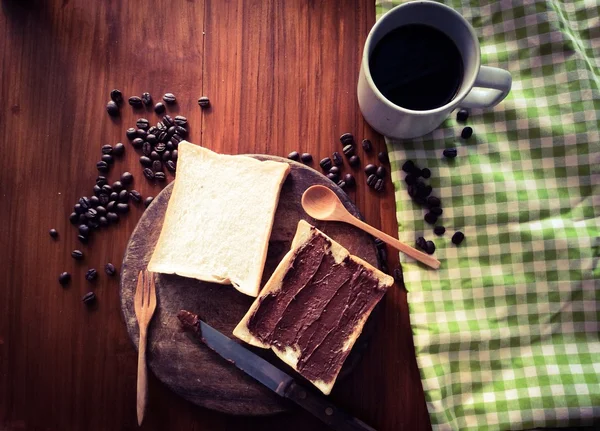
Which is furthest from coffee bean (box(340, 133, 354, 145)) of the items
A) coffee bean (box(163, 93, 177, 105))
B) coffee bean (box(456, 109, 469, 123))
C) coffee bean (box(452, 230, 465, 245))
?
coffee bean (box(163, 93, 177, 105))

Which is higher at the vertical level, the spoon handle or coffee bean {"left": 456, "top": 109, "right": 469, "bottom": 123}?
coffee bean {"left": 456, "top": 109, "right": 469, "bottom": 123}

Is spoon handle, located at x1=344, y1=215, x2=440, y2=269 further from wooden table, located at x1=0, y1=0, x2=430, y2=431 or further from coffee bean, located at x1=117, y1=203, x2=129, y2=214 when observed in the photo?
coffee bean, located at x1=117, y1=203, x2=129, y2=214

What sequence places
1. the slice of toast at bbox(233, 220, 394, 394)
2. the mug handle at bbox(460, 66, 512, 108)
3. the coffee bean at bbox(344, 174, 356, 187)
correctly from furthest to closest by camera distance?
the coffee bean at bbox(344, 174, 356, 187) < the slice of toast at bbox(233, 220, 394, 394) < the mug handle at bbox(460, 66, 512, 108)

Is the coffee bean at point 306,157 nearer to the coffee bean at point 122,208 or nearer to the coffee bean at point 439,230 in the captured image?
the coffee bean at point 439,230

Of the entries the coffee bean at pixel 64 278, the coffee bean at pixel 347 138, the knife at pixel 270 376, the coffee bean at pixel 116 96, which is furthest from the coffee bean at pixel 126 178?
the coffee bean at pixel 347 138

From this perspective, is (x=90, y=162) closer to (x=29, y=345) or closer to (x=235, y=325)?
(x=29, y=345)

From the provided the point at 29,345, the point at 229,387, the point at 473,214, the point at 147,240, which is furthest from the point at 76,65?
the point at 473,214
